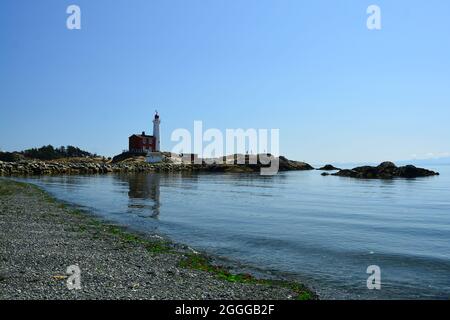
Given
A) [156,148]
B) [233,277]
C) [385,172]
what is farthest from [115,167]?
[233,277]

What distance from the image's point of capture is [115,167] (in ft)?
349

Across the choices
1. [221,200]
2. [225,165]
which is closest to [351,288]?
[221,200]

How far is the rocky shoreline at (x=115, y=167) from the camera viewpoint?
90.6 meters

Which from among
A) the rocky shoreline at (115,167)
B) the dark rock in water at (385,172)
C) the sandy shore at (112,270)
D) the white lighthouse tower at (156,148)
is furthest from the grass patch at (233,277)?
the white lighthouse tower at (156,148)

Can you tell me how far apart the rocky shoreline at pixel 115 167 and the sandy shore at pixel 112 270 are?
76.0 m

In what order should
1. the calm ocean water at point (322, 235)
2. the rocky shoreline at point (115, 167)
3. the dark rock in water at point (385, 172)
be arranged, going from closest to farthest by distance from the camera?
the calm ocean water at point (322, 235) < the dark rock in water at point (385, 172) < the rocky shoreline at point (115, 167)

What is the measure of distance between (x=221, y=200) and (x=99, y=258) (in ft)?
88.3

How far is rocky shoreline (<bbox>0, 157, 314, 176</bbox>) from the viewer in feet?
297

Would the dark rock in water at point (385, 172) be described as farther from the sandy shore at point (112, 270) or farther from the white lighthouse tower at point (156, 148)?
the sandy shore at point (112, 270)

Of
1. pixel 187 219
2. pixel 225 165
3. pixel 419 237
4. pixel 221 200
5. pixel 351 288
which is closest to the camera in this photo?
pixel 351 288

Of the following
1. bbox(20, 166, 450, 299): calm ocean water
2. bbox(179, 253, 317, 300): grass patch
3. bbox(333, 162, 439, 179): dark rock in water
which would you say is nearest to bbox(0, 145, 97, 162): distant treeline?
bbox(333, 162, 439, 179): dark rock in water

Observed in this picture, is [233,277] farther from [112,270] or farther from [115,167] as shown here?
[115,167]
